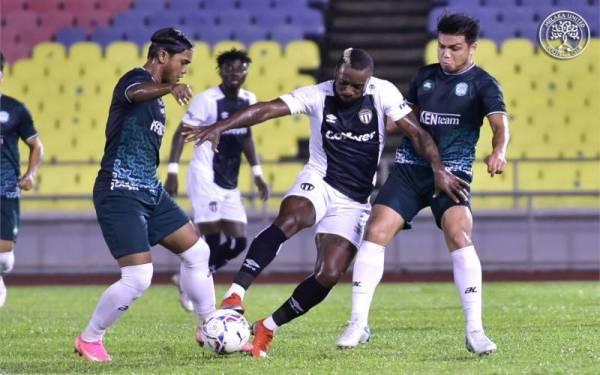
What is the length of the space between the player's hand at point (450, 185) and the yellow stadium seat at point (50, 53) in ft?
45.6

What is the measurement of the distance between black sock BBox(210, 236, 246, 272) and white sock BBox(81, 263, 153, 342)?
3.83 m

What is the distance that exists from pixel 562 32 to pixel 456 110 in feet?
8.23

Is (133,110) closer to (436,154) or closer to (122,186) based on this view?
(122,186)

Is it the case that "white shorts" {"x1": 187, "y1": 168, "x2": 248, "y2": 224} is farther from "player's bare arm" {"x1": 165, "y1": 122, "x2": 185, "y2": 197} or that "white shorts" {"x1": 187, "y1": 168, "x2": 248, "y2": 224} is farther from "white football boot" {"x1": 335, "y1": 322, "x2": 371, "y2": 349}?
"white football boot" {"x1": 335, "y1": 322, "x2": 371, "y2": 349}

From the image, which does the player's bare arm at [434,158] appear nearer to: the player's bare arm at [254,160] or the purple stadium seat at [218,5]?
the player's bare arm at [254,160]

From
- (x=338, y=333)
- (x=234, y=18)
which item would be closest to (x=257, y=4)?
(x=234, y=18)

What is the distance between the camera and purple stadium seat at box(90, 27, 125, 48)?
19969mm

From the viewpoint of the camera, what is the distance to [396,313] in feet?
34.2

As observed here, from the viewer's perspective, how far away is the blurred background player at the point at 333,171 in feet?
22.7

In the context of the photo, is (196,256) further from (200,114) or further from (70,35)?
(70,35)

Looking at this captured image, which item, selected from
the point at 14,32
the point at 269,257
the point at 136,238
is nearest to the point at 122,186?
the point at 136,238

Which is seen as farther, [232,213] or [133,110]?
[232,213]

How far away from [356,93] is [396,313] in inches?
150

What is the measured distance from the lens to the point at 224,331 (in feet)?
22.0
